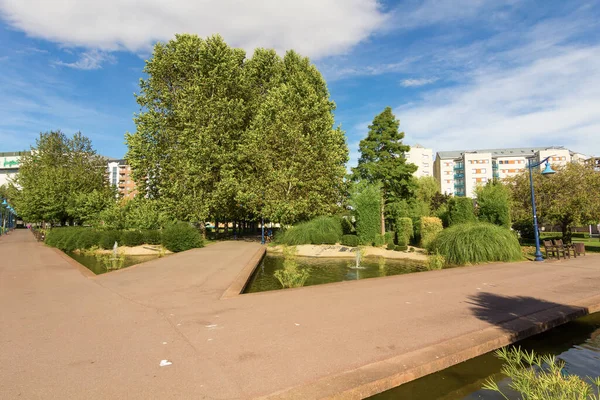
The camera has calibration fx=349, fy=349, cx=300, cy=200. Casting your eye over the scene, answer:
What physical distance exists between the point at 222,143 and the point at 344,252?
52.1ft

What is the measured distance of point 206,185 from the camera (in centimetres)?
3058

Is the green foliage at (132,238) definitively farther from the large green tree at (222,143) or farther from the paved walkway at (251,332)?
the paved walkway at (251,332)

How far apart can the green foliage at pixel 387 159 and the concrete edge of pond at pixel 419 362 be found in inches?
1057

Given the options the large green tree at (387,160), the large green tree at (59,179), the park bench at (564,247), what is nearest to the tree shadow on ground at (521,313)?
the park bench at (564,247)

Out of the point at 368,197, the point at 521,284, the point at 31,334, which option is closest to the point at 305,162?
the point at 368,197

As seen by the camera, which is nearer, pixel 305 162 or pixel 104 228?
pixel 104 228

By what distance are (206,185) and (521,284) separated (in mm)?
25642

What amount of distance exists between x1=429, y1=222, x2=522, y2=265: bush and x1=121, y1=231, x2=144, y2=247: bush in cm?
1803

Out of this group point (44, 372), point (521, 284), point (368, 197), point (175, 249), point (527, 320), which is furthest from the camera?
point (368, 197)

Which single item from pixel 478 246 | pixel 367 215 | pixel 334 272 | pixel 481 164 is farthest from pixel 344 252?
pixel 481 164

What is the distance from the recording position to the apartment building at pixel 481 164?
307 ft

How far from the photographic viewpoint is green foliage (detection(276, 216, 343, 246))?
24062 millimetres

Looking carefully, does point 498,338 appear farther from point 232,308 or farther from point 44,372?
point 44,372

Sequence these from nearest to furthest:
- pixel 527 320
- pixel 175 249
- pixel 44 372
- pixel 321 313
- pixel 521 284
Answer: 1. pixel 44 372
2. pixel 527 320
3. pixel 321 313
4. pixel 521 284
5. pixel 175 249
